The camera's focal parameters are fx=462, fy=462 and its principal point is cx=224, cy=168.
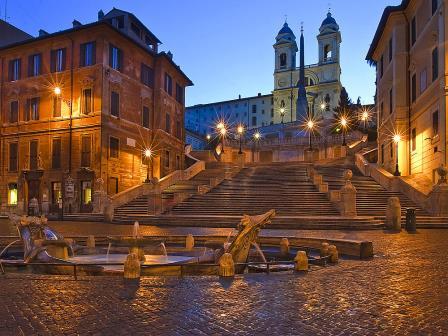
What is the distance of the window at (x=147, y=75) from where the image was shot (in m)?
42.8

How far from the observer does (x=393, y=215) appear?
816 inches

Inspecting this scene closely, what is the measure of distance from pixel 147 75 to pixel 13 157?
1406 centimetres

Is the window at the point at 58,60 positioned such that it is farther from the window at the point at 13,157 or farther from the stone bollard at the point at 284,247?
the stone bollard at the point at 284,247

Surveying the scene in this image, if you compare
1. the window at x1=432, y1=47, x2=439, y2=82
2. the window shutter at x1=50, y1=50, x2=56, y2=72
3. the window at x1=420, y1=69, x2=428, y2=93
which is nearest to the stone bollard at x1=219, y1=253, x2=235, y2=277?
the window at x1=432, y1=47, x2=439, y2=82

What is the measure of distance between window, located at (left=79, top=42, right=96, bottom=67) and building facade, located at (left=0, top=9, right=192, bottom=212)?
0.08 m

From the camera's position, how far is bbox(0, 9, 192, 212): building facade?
1454 inches

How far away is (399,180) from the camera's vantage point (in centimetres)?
2884

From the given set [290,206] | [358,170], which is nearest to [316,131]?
[358,170]

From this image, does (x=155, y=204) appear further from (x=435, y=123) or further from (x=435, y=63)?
(x=435, y=63)

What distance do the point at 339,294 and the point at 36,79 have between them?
38.7 m

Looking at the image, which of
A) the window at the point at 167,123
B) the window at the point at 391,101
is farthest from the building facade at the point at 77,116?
the window at the point at 391,101

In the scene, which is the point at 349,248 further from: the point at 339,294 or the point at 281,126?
the point at 281,126

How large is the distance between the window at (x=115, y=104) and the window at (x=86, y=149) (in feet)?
9.72

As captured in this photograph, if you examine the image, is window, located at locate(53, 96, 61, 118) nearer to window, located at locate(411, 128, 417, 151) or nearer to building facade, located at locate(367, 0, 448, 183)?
building facade, located at locate(367, 0, 448, 183)
